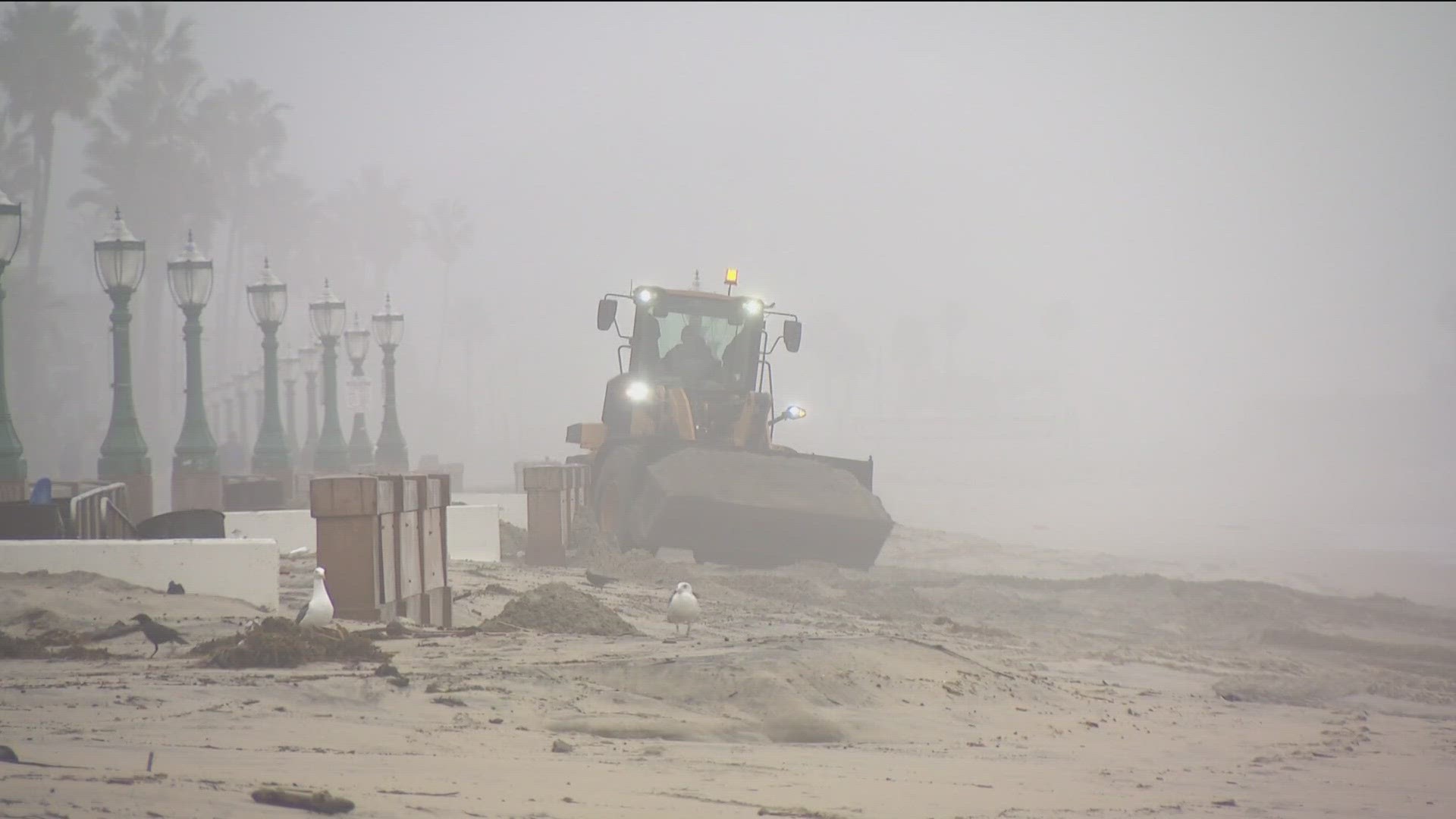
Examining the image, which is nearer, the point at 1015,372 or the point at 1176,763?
the point at 1176,763

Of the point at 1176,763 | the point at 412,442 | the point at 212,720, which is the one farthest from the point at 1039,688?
the point at 412,442

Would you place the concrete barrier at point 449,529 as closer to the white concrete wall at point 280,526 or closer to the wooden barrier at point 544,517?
the white concrete wall at point 280,526

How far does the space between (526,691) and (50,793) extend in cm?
308

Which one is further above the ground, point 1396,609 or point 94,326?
point 94,326

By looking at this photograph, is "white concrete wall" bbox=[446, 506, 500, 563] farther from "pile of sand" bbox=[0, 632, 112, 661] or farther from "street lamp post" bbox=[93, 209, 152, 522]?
"pile of sand" bbox=[0, 632, 112, 661]

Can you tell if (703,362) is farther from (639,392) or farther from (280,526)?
(280,526)

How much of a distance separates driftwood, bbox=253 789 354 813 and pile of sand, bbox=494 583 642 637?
213 inches

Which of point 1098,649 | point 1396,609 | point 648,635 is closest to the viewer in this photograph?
point 648,635

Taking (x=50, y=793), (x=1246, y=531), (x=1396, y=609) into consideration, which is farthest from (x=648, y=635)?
(x=1246, y=531)

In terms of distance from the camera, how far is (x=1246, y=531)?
1393 inches

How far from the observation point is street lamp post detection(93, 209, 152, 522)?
18.4 metres

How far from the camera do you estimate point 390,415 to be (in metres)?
31.7

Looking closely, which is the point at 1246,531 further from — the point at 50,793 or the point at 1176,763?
the point at 50,793

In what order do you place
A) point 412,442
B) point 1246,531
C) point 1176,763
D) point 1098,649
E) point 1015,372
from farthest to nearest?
point 1015,372 → point 412,442 → point 1246,531 → point 1098,649 → point 1176,763
